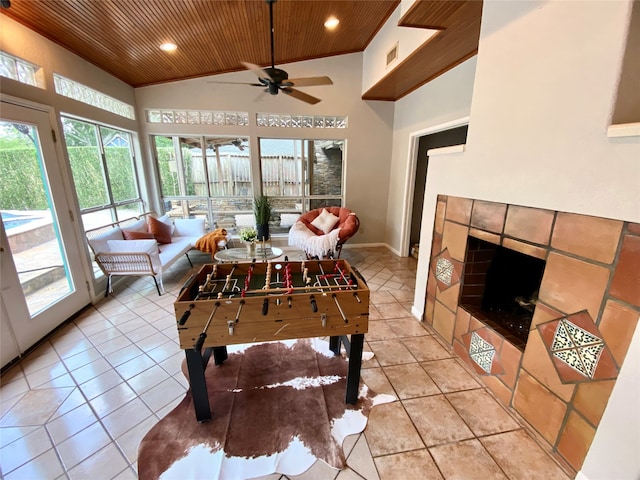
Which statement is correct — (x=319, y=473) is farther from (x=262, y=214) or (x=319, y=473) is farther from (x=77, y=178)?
(x=262, y=214)

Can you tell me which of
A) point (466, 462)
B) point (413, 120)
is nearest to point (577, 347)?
point (466, 462)

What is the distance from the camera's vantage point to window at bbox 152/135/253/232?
482 centimetres

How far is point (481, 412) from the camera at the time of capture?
1767 mm

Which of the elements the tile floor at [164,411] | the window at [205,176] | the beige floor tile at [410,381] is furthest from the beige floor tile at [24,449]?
the window at [205,176]

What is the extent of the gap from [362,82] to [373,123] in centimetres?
73

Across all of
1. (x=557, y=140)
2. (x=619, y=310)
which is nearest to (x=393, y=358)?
(x=619, y=310)

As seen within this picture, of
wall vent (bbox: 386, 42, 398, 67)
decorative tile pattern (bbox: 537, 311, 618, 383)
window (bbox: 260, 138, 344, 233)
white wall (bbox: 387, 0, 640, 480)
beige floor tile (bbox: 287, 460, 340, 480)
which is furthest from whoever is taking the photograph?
window (bbox: 260, 138, 344, 233)

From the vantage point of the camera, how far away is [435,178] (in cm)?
250

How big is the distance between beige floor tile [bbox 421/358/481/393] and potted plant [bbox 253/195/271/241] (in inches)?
140

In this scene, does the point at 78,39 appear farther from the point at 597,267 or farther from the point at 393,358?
the point at 597,267

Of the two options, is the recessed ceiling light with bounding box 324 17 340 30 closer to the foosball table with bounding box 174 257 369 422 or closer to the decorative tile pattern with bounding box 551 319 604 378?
the foosball table with bounding box 174 257 369 422

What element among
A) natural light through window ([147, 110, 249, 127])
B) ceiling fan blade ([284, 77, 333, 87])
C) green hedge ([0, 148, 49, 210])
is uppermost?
natural light through window ([147, 110, 249, 127])

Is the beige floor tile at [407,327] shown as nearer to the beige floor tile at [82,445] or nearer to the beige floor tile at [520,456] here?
the beige floor tile at [520,456]

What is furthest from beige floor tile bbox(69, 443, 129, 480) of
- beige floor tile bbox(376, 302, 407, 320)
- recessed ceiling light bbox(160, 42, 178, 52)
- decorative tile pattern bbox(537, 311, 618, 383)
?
recessed ceiling light bbox(160, 42, 178, 52)
